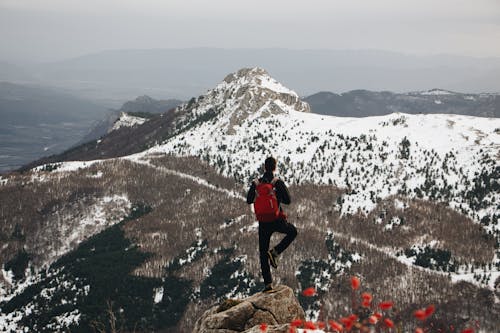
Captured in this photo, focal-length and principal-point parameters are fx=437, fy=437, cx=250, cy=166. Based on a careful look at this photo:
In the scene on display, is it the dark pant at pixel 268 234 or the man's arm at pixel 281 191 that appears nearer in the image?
the man's arm at pixel 281 191

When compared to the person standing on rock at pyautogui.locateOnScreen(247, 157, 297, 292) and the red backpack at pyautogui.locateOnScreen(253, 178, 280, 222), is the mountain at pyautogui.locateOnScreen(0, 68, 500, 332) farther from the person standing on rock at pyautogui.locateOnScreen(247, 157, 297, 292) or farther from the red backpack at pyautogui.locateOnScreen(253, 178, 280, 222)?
the red backpack at pyautogui.locateOnScreen(253, 178, 280, 222)

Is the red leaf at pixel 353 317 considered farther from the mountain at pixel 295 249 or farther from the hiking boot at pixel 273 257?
the mountain at pixel 295 249

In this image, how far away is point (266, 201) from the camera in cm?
2261

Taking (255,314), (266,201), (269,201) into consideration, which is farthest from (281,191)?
(255,314)

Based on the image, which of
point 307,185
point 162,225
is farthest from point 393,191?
point 162,225

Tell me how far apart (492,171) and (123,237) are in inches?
5909

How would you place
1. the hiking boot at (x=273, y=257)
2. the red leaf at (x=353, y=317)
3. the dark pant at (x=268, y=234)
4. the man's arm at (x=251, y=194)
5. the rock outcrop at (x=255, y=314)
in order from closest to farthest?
the red leaf at (x=353, y=317) < the rock outcrop at (x=255, y=314) < the man's arm at (x=251, y=194) < the dark pant at (x=268, y=234) < the hiking boot at (x=273, y=257)

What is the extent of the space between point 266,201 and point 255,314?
232 inches

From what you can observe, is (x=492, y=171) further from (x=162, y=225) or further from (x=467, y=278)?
(x=162, y=225)

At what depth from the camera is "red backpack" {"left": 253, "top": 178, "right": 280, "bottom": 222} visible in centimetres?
2258

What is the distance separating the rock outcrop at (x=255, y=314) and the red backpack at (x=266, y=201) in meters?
4.42

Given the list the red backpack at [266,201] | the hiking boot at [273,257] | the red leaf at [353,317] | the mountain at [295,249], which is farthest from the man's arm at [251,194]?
the mountain at [295,249]

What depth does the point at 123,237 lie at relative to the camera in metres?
181

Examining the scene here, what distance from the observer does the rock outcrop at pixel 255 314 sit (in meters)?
22.2
